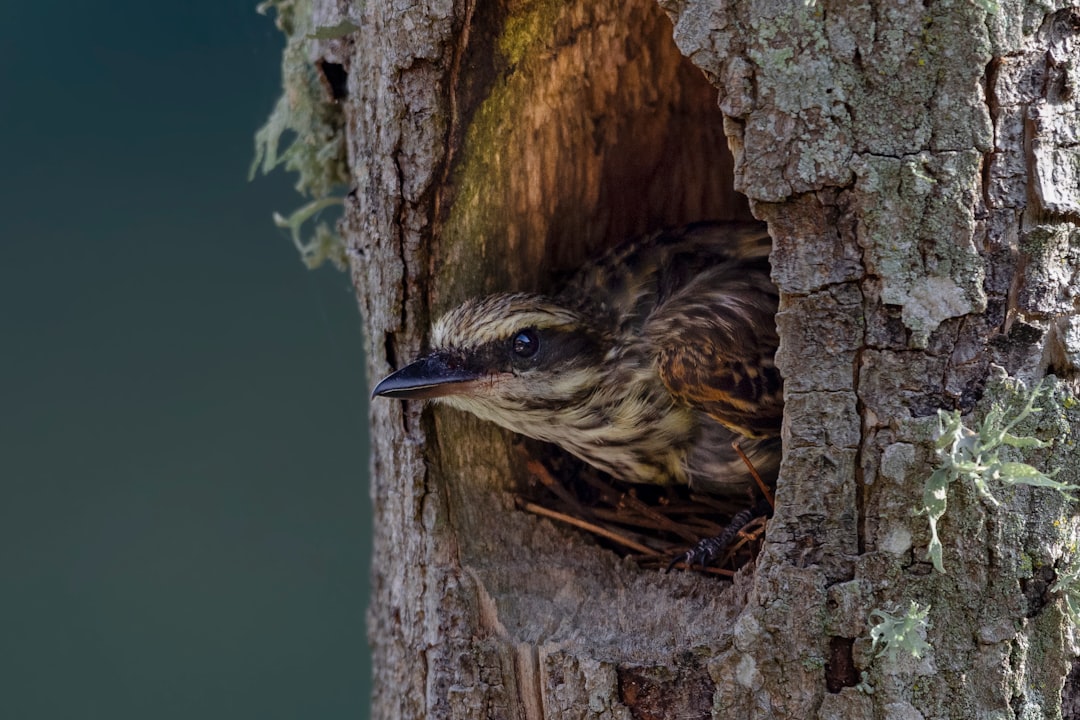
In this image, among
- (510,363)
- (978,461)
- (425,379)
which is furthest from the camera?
(510,363)

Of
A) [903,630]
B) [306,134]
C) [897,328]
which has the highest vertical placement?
[306,134]

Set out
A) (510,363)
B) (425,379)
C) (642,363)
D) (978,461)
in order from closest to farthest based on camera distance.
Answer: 1. (978,461)
2. (425,379)
3. (510,363)
4. (642,363)

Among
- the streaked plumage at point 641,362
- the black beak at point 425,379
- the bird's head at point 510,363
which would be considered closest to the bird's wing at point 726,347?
the streaked plumage at point 641,362

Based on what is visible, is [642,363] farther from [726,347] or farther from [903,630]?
[903,630]

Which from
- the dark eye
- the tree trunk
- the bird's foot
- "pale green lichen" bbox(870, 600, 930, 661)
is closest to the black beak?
the dark eye

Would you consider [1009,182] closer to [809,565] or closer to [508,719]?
[809,565]

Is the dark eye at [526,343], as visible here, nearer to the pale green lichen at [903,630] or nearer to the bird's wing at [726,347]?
the bird's wing at [726,347]

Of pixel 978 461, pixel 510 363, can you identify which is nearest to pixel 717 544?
pixel 510 363
